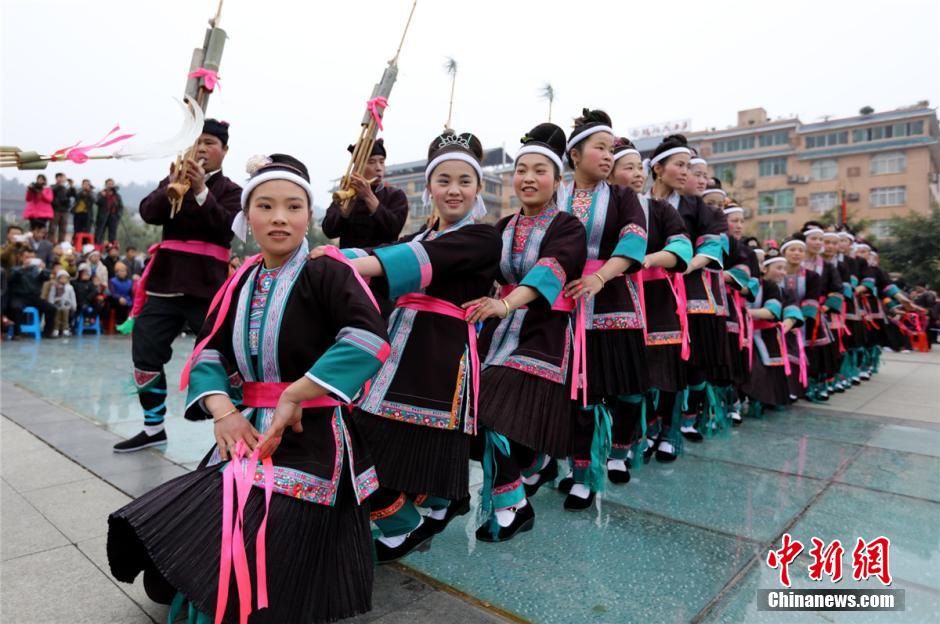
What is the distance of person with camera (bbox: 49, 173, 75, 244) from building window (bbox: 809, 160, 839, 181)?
39.4 m

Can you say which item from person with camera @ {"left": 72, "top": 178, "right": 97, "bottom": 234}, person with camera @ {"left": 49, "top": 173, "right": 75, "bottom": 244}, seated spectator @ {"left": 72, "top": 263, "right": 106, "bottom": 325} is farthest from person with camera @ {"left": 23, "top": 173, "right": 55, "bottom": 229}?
seated spectator @ {"left": 72, "top": 263, "right": 106, "bottom": 325}

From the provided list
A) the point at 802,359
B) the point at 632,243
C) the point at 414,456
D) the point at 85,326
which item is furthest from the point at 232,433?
the point at 85,326

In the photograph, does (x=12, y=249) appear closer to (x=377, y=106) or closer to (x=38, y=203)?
(x=38, y=203)

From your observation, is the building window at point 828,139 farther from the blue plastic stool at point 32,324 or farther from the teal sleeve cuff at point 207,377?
the teal sleeve cuff at point 207,377

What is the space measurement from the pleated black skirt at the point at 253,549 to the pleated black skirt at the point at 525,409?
88 cm

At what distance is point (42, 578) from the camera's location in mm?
2107

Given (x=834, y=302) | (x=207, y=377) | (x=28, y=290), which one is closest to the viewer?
(x=207, y=377)

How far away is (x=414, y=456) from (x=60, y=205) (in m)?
14.2

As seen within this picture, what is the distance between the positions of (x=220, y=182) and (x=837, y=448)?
4.35 m

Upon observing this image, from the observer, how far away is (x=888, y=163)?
36.1 meters

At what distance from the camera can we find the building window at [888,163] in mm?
35594

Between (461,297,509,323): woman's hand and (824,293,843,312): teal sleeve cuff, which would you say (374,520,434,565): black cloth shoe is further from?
(824,293,843,312): teal sleeve cuff

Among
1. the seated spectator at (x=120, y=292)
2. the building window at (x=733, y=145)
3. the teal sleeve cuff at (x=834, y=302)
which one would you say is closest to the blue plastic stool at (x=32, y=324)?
the seated spectator at (x=120, y=292)

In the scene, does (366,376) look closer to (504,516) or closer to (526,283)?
(526,283)
